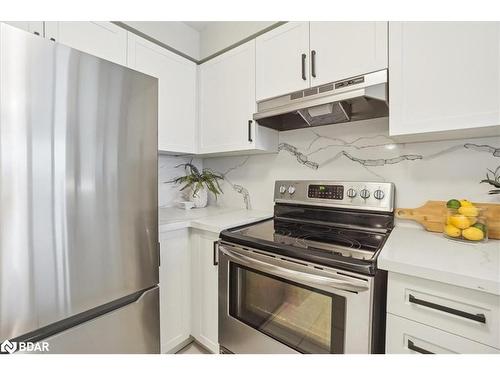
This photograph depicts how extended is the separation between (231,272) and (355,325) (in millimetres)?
618

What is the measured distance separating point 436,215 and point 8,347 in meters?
1.74

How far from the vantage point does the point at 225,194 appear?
2148mm

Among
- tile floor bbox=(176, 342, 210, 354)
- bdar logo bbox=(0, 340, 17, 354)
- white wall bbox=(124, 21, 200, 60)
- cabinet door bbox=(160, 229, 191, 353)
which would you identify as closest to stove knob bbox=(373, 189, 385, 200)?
cabinet door bbox=(160, 229, 191, 353)

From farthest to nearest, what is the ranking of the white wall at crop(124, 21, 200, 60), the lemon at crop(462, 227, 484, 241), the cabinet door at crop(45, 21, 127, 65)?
the white wall at crop(124, 21, 200, 60)
the cabinet door at crop(45, 21, 127, 65)
the lemon at crop(462, 227, 484, 241)

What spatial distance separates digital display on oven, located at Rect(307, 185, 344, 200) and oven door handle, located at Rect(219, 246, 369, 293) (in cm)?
62

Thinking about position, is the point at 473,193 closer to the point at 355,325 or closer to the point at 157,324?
the point at 355,325

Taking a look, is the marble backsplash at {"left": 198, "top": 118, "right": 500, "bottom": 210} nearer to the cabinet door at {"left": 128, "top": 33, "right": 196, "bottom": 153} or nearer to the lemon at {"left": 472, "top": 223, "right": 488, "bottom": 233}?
the lemon at {"left": 472, "top": 223, "right": 488, "bottom": 233}

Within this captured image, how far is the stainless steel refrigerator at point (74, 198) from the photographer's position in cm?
71

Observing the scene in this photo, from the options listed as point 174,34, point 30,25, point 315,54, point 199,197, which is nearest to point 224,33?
point 174,34

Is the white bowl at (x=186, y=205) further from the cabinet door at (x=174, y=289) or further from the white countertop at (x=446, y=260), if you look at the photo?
the white countertop at (x=446, y=260)

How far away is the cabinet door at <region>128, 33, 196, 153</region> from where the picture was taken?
1.56 metres

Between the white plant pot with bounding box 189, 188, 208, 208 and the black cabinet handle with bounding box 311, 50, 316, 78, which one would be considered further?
the white plant pot with bounding box 189, 188, 208, 208
